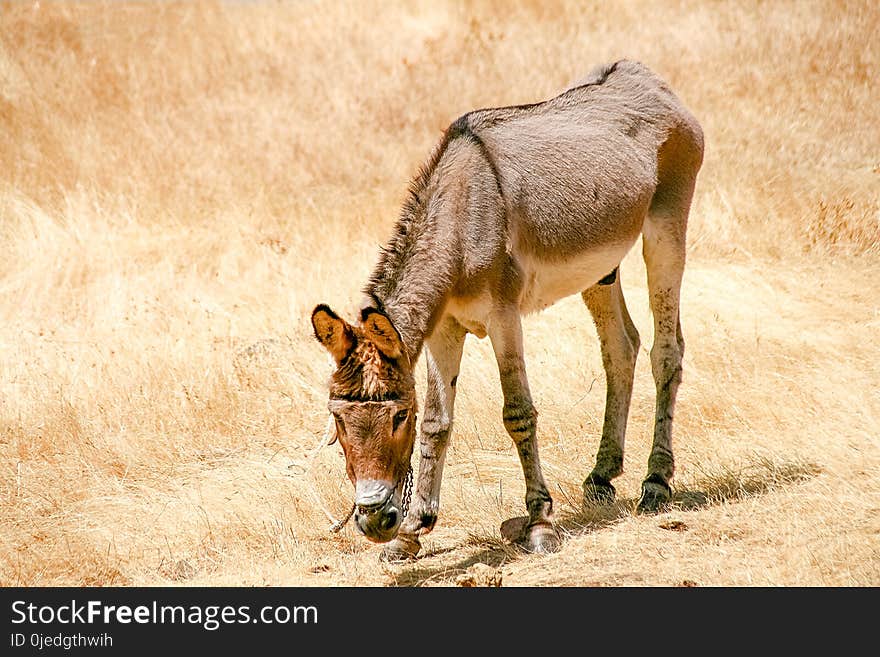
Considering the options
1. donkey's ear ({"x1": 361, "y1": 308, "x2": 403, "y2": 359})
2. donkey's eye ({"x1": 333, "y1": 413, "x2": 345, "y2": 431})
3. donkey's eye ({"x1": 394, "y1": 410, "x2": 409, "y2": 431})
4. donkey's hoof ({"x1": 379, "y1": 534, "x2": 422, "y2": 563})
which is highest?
donkey's ear ({"x1": 361, "y1": 308, "x2": 403, "y2": 359})

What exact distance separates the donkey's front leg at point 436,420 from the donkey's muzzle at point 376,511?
159cm

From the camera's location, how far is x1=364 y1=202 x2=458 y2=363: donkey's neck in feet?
21.3

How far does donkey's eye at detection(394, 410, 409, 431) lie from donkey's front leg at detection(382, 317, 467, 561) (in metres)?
1.34

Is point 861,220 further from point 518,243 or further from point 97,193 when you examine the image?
point 97,193

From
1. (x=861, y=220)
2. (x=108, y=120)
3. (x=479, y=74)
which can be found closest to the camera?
(x=861, y=220)

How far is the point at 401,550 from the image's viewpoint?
24.1ft

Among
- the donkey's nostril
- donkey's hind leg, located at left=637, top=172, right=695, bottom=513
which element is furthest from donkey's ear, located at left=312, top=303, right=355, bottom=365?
donkey's hind leg, located at left=637, top=172, right=695, bottom=513

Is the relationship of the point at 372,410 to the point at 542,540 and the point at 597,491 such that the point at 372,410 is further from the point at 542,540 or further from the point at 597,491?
the point at 597,491

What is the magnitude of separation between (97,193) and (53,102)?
3110 mm

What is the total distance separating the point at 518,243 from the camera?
24.1ft

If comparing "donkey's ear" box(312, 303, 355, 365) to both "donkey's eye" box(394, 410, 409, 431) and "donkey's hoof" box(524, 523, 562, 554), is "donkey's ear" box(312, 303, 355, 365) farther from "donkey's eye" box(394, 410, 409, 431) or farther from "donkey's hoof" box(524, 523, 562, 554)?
"donkey's hoof" box(524, 523, 562, 554)

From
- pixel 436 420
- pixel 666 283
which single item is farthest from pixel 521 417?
pixel 666 283

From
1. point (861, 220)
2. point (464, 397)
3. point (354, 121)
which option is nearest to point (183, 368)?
point (464, 397)

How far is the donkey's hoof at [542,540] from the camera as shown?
717cm
